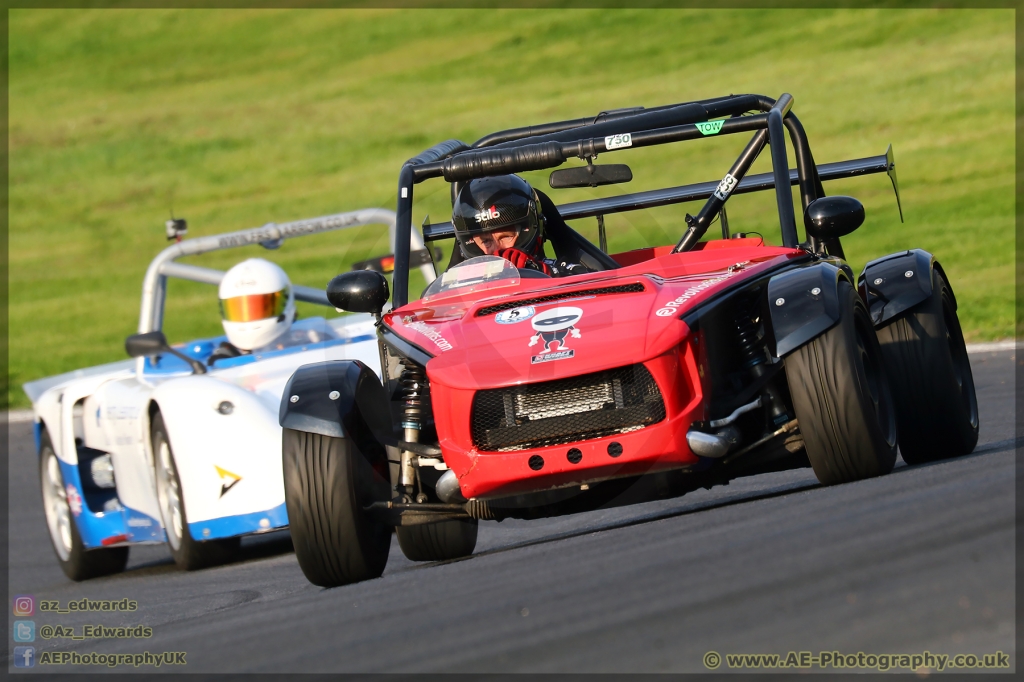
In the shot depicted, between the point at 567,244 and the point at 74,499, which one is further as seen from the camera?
the point at 74,499

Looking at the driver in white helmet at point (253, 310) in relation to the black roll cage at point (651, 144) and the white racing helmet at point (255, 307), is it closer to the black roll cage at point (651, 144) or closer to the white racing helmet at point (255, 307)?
the white racing helmet at point (255, 307)

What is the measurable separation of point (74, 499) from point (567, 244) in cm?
400

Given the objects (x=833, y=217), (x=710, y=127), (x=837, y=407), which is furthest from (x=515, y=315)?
(x=710, y=127)

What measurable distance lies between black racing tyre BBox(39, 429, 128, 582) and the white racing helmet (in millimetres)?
1402

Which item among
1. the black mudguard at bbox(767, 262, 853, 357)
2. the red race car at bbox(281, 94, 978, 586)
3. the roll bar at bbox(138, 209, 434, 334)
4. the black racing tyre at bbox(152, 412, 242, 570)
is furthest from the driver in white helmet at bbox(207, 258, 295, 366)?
the black mudguard at bbox(767, 262, 853, 357)

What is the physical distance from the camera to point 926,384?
674 centimetres

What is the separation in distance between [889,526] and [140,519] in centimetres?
564

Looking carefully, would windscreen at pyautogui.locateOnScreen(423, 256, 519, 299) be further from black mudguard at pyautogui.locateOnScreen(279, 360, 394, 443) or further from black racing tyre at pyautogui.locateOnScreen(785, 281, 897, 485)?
black racing tyre at pyautogui.locateOnScreen(785, 281, 897, 485)

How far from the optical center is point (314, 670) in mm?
4199

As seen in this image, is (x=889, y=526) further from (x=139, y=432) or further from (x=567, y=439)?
(x=139, y=432)

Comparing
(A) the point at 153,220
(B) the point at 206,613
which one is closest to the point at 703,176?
(A) the point at 153,220

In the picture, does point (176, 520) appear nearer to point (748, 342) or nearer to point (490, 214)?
point (490, 214)

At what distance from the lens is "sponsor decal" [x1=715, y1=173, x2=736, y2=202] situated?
24.1 feet

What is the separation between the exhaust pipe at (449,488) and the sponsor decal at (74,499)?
14.6 feet
